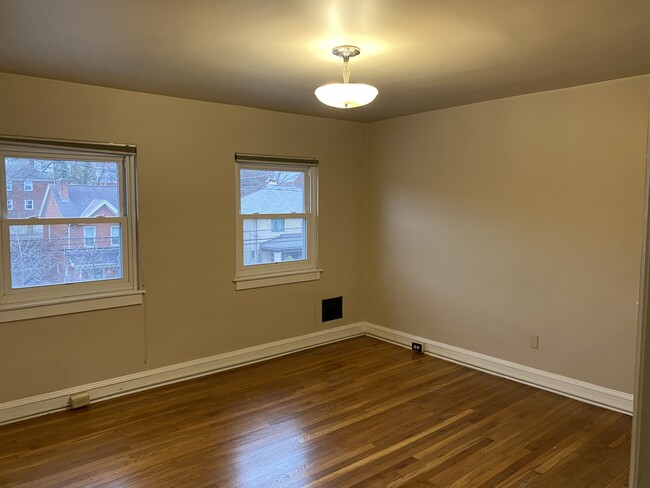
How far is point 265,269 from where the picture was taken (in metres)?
4.62

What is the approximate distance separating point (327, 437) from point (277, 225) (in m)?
2.21

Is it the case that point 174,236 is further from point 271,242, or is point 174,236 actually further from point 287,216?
point 287,216

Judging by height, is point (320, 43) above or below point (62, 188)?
above

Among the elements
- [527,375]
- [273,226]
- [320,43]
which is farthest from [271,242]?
[527,375]

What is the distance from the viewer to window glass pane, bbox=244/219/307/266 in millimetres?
4516

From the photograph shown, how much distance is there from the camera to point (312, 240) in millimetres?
4918

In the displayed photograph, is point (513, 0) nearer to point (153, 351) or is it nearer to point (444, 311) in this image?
point (444, 311)

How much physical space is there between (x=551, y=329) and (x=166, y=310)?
3105mm

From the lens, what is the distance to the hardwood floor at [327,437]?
2.64m

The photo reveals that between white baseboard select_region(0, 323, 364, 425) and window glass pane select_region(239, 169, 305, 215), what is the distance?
1304 mm

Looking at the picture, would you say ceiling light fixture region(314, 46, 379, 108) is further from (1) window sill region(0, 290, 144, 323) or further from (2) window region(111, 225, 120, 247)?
(1) window sill region(0, 290, 144, 323)

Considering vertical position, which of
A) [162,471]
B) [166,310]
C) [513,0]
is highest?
[513,0]

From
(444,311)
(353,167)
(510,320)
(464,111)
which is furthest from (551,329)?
(353,167)

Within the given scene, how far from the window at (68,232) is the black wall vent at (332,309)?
195 cm
